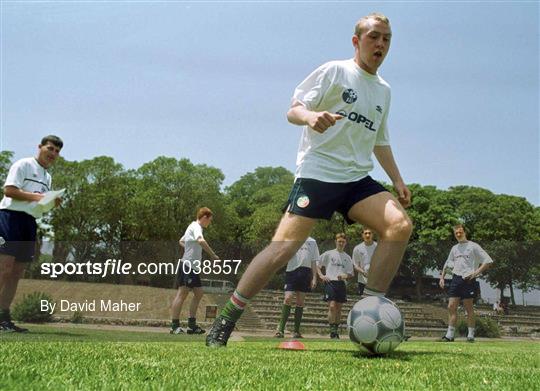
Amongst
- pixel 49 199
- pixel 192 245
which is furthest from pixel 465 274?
pixel 49 199

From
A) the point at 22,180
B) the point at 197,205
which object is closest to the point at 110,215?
the point at 197,205

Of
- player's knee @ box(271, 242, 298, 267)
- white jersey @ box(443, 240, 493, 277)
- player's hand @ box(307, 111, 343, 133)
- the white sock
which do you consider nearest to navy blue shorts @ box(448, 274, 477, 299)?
white jersey @ box(443, 240, 493, 277)

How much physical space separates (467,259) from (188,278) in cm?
552

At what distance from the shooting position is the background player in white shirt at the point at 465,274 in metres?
10.7

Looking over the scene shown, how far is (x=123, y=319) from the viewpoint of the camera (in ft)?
28.4

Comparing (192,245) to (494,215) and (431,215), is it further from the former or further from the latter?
(494,215)

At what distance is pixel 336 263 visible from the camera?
11.1 meters

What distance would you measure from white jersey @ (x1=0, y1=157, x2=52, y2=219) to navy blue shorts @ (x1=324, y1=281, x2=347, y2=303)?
5.95m

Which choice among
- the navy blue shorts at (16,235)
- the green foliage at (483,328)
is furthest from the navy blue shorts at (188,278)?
the green foliage at (483,328)

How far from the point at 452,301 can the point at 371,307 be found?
7.67 meters

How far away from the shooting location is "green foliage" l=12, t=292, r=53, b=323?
7.00m

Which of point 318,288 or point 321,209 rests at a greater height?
point 321,209

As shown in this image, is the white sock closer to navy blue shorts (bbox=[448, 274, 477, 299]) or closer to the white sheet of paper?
the white sheet of paper

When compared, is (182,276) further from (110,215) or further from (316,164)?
(110,215)
